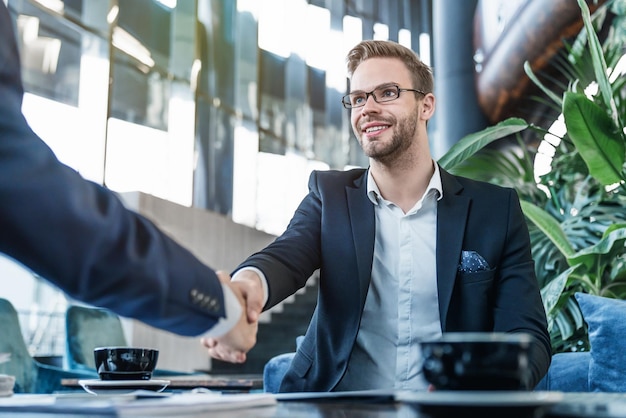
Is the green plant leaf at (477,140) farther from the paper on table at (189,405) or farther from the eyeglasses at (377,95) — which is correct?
the paper on table at (189,405)

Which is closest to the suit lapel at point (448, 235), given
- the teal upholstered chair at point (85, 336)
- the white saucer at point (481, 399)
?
the white saucer at point (481, 399)

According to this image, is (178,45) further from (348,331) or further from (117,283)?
(117,283)

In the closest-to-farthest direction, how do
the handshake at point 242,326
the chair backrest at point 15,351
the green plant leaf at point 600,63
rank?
the handshake at point 242,326 → the green plant leaf at point 600,63 → the chair backrest at point 15,351

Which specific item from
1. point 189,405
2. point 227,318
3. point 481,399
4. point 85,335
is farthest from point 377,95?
point 85,335

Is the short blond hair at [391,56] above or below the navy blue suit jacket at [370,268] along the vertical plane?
above

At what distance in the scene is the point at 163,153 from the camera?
786 centimetres

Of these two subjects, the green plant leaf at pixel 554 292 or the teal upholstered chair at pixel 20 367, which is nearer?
the green plant leaf at pixel 554 292

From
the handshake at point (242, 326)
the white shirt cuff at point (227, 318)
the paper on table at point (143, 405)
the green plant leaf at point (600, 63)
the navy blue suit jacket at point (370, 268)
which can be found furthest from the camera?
the green plant leaf at point (600, 63)

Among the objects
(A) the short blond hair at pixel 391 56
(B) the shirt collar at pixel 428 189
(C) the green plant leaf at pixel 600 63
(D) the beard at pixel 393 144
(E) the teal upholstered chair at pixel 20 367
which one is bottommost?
(E) the teal upholstered chair at pixel 20 367

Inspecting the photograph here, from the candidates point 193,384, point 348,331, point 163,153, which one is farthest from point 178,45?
point 348,331

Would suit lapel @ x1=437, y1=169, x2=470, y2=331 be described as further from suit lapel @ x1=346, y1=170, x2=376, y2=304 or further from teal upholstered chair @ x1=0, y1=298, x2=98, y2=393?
teal upholstered chair @ x1=0, y1=298, x2=98, y2=393

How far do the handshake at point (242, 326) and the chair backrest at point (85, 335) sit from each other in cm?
264

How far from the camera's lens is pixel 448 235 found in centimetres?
181

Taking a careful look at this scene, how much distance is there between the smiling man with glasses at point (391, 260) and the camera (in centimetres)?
173
